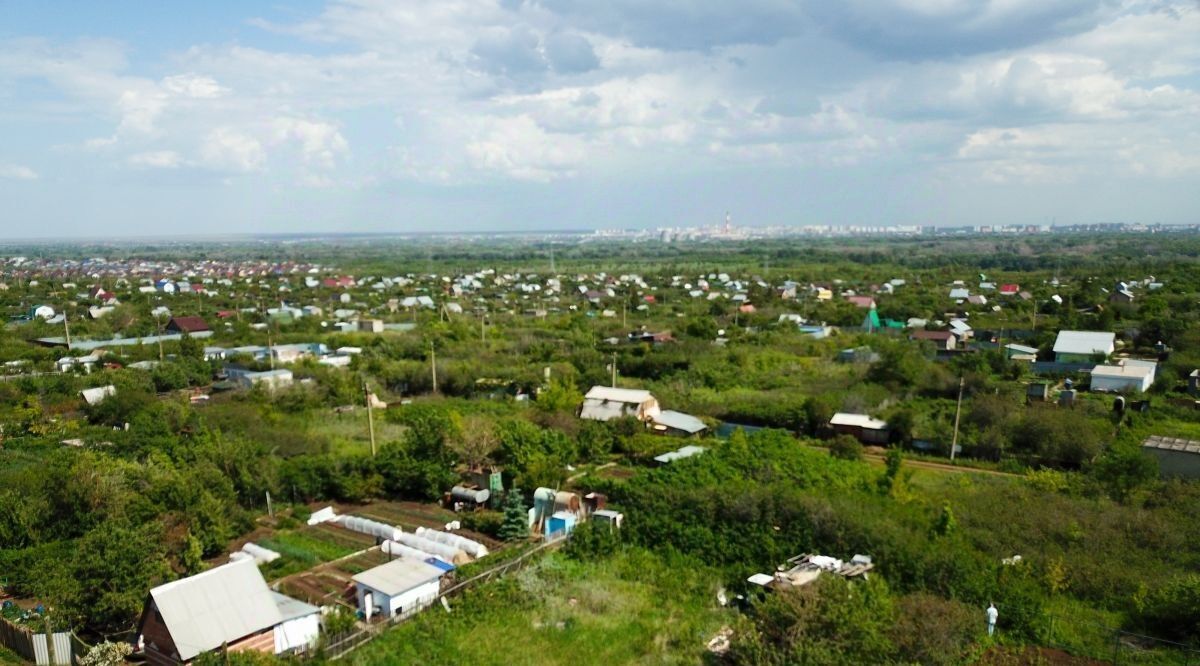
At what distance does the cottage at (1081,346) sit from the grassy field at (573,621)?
1888cm

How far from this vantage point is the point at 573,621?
8.91m

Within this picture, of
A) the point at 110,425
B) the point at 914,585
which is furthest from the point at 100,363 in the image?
the point at 914,585

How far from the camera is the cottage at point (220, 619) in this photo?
7.80 m

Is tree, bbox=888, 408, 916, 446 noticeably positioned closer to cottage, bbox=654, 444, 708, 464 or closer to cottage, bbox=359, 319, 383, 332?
cottage, bbox=654, 444, 708, 464

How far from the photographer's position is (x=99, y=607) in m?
8.39

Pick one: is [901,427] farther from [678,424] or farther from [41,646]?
[41,646]

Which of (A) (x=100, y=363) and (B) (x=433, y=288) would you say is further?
(B) (x=433, y=288)

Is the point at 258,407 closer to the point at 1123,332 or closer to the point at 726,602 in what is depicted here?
the point at 726,602

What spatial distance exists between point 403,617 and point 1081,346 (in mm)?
23243

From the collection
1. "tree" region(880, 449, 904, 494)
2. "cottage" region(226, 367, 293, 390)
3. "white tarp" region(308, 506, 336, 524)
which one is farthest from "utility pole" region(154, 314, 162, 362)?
"tree" region(880, 449, 904, 494)

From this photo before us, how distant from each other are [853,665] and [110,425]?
1780cm

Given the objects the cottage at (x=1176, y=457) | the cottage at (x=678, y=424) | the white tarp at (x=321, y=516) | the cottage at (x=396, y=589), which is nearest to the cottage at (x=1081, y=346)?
the cottage at (x=1176, y=457)

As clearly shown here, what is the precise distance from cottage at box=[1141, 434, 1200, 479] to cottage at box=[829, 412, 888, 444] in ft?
15.9

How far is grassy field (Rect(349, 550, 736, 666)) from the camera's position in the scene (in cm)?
816
